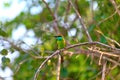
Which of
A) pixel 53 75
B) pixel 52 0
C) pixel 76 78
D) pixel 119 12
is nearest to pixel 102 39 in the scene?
pixel 119 12

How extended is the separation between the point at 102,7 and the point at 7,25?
7.32 ft

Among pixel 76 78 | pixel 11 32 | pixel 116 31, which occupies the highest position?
pixel 11 32

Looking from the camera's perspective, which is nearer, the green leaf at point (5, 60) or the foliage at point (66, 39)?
the green leaf at point (5, 60)

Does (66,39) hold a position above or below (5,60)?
above

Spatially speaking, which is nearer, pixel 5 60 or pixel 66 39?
pixel 5 60


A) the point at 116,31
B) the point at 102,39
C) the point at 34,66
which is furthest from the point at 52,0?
the point at 102,39

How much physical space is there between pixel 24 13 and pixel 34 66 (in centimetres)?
200

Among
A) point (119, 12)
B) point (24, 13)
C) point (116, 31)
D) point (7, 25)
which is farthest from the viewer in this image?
point (7, 25)

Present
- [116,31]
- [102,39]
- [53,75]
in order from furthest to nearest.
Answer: [53,75], [116,31], [102,39]

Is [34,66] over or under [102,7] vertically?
under

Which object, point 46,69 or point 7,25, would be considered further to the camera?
point 7,25

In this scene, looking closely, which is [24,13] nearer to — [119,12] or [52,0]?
[52,0]

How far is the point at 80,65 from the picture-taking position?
13.2 ft

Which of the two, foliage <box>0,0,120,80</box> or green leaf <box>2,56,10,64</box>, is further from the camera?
foliage <box>0,0,120,80</box>
